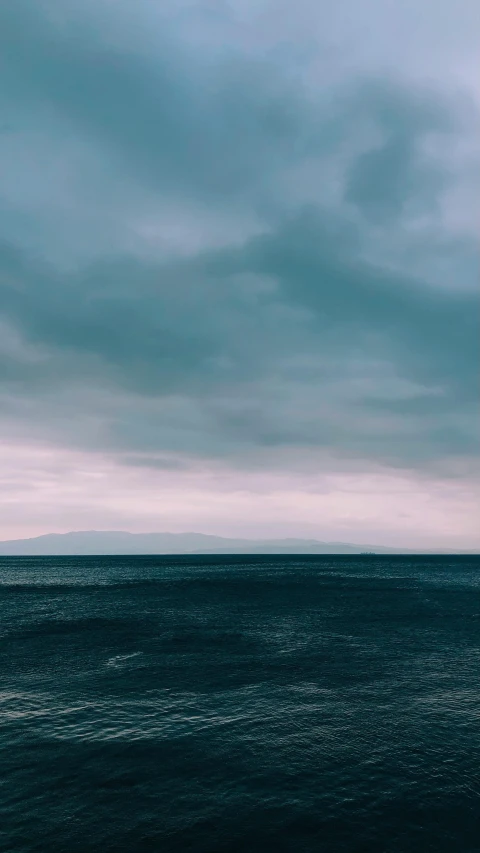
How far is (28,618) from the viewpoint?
12338 centimetres

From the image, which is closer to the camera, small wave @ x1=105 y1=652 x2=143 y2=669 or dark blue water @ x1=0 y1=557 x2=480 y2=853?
dark blue water @ x1=0 y1=557 x2=480 y2=853

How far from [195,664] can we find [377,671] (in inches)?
1112

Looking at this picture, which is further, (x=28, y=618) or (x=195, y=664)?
(x=28, y=618)

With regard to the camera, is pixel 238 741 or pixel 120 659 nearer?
pixel 238 741

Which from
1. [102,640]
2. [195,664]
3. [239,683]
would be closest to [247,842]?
[239,683]

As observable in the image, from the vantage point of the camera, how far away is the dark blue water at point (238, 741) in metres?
37.5

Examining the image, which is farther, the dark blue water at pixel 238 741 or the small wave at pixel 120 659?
the small wave at pixel 120 659

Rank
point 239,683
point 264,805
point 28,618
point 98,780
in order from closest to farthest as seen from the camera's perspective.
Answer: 1. point 264,805
2. point 98,780
3. point 239,683
4. point 28,618

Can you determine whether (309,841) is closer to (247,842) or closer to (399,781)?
(247,842)

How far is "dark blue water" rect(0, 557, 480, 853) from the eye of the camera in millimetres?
37531

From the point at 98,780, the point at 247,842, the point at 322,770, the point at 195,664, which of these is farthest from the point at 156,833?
the point at 195,664

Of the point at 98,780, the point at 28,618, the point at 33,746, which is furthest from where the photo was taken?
the point at 28,618

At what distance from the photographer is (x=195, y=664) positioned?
79250 mm

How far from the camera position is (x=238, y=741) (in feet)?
171
